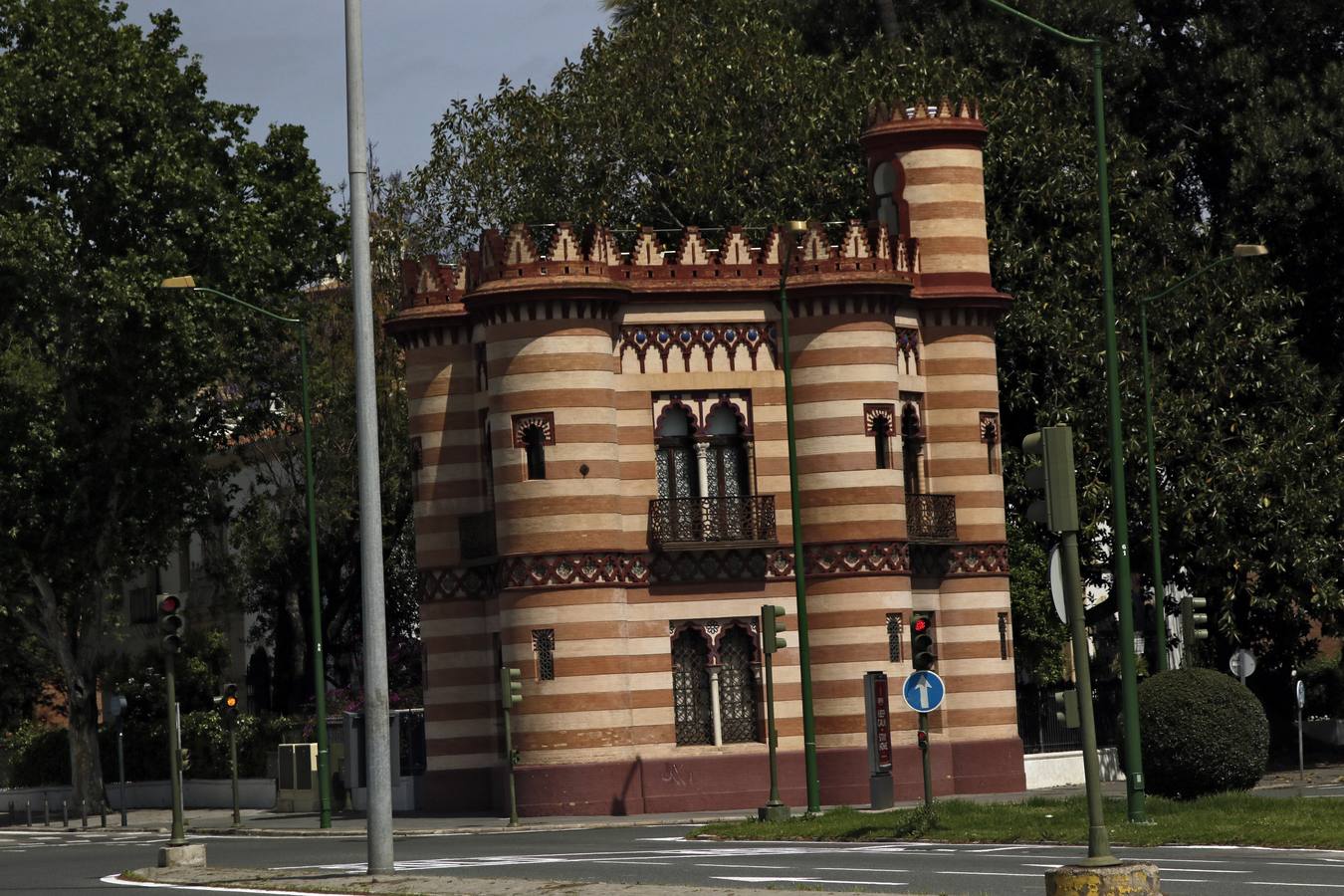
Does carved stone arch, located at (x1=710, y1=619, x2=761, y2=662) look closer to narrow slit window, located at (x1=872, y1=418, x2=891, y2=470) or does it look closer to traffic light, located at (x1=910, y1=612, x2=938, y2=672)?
narrow slit window, located at (x1=872, y1=418, x2=891, y2=470)

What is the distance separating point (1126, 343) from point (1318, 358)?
278 inches

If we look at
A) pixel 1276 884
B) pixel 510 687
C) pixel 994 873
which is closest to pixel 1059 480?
pixel 1276 884

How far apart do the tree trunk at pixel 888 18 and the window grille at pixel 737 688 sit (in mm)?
19252

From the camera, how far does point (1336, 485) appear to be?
48.2 meters

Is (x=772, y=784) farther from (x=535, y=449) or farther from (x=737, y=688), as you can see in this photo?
(x=535, y=449)

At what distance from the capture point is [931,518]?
1709 inches

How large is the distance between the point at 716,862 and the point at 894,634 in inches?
635

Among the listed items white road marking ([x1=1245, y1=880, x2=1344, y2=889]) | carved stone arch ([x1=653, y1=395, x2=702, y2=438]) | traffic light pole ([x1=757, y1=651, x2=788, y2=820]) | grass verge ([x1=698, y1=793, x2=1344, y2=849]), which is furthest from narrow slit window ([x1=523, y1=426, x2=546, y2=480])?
white road marking ([x1=1245, y1=880, x2=1344, y2=889])

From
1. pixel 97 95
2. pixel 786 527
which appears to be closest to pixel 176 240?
pixel 97 95

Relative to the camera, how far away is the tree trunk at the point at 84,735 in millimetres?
54781

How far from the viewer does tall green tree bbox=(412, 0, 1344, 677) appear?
48.0 m

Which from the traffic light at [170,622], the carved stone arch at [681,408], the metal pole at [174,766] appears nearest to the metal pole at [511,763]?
the carved stone arch at [681,408]

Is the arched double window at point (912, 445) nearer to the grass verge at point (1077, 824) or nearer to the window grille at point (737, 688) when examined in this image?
the window grille at point (737, 688)

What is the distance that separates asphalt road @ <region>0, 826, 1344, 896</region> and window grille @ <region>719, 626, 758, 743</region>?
5459mm
